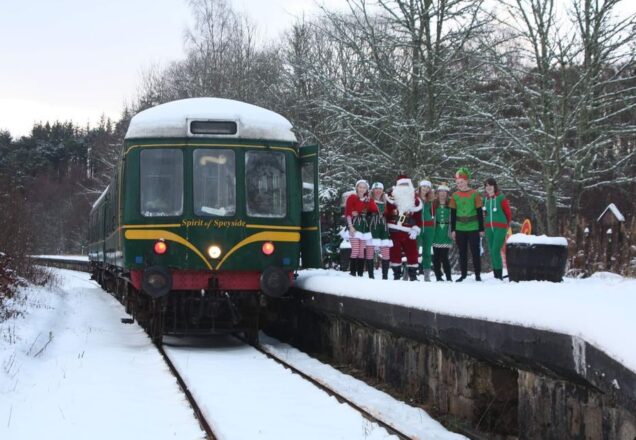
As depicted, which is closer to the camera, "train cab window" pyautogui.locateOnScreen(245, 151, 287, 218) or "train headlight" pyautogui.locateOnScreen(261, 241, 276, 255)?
"train headlight" pyautogui.locateOnScreen(261, 241, 276, 255)

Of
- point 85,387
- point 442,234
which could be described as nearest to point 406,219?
point 442,234

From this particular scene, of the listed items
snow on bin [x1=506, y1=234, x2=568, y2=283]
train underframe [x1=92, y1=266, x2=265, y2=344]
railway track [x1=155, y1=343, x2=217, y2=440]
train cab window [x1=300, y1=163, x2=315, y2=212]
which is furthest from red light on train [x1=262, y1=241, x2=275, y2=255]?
snow on bin [x1=506, y1=234, x2=568, y2=283]

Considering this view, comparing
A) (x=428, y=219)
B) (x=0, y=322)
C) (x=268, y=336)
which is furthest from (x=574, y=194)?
(x=0, y=322)

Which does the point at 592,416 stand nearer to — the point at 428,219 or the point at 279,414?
the point at 279,414

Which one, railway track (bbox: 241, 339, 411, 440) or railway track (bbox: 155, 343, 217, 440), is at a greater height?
railway track (bbox: 155, 343, 217, 440)

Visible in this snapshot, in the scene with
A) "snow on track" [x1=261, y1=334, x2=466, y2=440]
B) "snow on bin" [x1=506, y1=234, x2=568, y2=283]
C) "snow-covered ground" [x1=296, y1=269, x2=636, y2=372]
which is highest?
"snow on bin" [x1=506, y1=234, x2=568, y2=283]

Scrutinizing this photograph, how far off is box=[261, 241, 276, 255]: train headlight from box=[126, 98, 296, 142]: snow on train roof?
135cm

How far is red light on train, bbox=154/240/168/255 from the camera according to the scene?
401 inches

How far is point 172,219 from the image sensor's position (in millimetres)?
10312

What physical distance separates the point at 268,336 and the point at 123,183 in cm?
367

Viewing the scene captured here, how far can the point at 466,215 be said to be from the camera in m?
10.8

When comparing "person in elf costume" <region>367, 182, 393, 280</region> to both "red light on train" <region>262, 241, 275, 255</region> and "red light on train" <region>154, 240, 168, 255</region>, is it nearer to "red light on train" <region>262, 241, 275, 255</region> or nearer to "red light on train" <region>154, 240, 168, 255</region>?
"red light on train" <region>262, 241, 275, 255</region>

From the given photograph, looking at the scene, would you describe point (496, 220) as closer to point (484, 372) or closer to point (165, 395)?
point (484, 372)

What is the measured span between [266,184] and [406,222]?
204 cm
